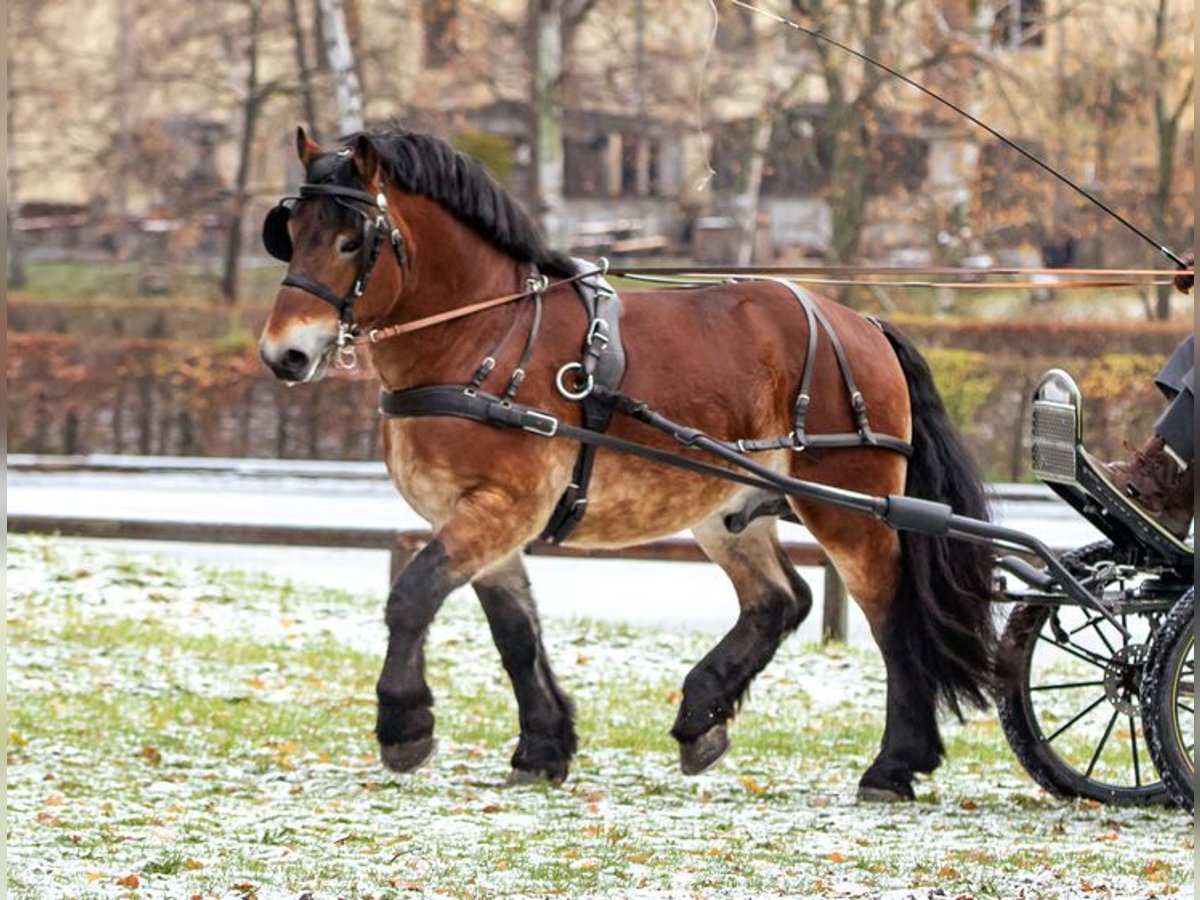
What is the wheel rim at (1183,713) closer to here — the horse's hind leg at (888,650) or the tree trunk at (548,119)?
the horse's hind leg at (888,650)

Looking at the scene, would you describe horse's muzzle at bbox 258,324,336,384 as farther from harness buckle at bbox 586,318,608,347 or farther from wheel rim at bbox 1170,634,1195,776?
wheel rim at bbox 1170,634,1195,776

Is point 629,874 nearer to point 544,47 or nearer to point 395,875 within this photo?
point 395,875

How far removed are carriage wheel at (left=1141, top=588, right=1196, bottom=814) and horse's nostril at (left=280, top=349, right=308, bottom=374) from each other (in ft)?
9.38

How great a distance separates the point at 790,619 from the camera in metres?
8.17

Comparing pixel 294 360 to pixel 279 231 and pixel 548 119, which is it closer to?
pixel 279 231

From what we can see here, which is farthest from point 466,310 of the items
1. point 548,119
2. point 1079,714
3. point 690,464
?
point 548,119

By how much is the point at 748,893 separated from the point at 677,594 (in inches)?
351

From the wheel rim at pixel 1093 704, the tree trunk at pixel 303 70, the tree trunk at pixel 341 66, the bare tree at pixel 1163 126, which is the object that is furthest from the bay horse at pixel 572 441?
the tree trunk at pixel 303 70

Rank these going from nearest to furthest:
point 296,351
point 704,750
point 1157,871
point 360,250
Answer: point 1157,871 < point 296,351 < point 360,250 < point 704,750

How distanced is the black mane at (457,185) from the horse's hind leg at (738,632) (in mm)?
1406

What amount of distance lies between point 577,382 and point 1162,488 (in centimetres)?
206

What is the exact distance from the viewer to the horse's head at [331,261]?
6.77m

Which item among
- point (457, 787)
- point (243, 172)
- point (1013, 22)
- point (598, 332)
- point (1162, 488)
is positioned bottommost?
point (457, 787)

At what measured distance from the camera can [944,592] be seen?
7.80 metres
